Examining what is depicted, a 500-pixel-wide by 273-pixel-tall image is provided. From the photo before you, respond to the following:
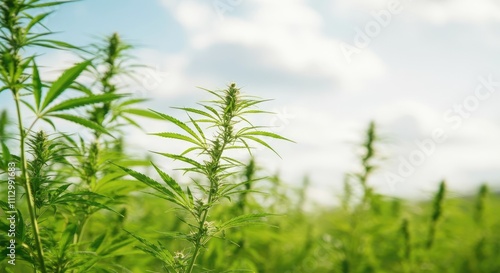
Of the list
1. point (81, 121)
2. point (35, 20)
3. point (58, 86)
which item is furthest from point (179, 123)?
point (35, 20)

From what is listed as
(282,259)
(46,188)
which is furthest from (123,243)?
(282,259)

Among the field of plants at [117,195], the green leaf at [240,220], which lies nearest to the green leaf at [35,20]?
the field of plants at [117,195]

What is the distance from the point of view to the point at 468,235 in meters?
8.34

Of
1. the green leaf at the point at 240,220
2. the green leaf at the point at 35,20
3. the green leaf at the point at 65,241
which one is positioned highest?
the green leaf at the point at 35,20

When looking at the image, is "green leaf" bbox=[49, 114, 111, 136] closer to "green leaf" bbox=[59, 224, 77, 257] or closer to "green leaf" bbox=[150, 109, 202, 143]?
"green leaf" bbox=[150, 109, 202, 143]

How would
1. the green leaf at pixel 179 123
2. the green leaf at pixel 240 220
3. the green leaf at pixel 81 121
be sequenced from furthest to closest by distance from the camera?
the green leaf at pixel 240 220
the green leaf at pixel 179 123
the green leaf at pixel 81 121

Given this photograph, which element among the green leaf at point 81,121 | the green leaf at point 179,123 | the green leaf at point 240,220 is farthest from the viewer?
the green leaf at point 240,220

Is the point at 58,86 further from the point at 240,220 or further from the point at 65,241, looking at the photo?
the point at 240,220

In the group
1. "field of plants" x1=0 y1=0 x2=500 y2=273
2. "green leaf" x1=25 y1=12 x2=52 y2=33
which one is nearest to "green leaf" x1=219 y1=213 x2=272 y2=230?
"field of plants" x1=0 y1=0 x2=500 y2=273

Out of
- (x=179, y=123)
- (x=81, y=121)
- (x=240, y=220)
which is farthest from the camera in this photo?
(x=240, y=220)

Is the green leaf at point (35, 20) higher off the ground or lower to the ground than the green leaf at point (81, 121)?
higher

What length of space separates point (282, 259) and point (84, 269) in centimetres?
513

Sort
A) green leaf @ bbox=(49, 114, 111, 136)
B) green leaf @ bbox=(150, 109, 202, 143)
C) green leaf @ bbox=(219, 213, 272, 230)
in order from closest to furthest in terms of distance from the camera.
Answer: green leaf @ bbox=(49, 114, 111, 136) → green leaf @ bbox=(150, 109, 202, 143) → green leaf @ bbox=(219, 213, 272, 230)

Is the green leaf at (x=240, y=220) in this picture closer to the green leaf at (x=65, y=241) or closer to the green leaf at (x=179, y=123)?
the green leaf at (x=179, y=123)
